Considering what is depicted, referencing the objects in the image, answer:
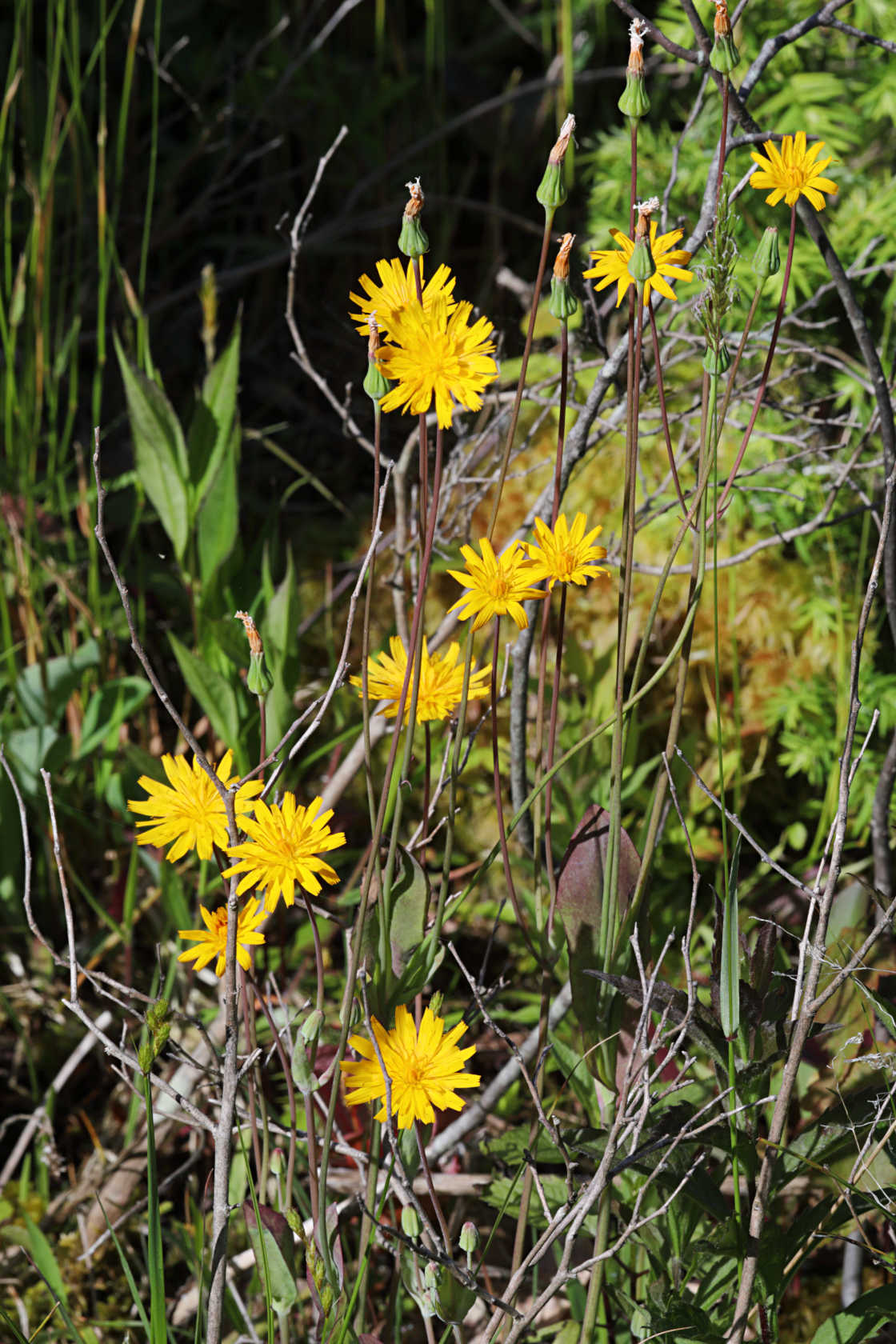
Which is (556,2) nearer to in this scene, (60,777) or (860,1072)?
(60,777)

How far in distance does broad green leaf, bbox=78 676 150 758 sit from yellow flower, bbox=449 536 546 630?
2.34 ft

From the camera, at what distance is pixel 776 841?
4.73 feet

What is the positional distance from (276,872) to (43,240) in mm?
911

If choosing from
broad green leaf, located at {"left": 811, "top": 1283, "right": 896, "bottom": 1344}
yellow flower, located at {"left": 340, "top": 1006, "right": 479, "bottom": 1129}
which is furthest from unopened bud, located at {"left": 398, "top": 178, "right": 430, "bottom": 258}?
broad green leaf, located at {"left": 811, "top": 1283, "right": 896, "bottom": 1344}

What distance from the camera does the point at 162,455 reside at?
127 cm

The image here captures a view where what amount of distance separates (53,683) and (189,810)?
0.67m

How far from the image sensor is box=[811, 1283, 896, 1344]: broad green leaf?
26.8 inches

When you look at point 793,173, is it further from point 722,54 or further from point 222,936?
point 222,936

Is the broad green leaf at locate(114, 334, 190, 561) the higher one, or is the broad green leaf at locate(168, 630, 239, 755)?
the broad green leaf at locate(114, 334, 190, 561)

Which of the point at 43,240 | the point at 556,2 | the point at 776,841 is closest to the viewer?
the point at 43,240

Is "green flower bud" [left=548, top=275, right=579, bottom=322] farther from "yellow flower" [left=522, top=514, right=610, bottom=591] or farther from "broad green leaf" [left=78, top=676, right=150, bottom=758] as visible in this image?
"broad green leaf" [left=78, top=676, right=150, bottom=758]

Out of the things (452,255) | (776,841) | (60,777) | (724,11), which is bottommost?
(776,841)

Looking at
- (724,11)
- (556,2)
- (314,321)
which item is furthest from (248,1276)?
(556,2)

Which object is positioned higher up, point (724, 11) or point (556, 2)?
point (556, 2)
